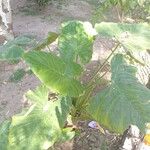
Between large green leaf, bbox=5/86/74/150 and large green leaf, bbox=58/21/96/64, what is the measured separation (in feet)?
1.54

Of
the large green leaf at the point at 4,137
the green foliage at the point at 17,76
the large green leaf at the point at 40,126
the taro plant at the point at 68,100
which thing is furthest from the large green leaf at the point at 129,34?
the green foliage at the point at 17,76

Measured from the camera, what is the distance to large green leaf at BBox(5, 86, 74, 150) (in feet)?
8.03

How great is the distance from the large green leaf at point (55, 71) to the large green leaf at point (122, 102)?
7.6 inches

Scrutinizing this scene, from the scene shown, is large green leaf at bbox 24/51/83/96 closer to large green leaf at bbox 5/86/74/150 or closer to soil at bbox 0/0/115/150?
large green leaf at bbox 5/86/74/150

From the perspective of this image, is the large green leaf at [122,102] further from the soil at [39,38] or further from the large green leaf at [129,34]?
the soil at [39,38]

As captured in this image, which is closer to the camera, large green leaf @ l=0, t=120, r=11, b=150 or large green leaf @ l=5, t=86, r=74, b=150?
large green leaf @ l=5, t=86, r=74, b=150

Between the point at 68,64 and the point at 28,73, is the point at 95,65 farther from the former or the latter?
the point at 68,64

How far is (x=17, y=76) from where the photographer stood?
16.2 feet

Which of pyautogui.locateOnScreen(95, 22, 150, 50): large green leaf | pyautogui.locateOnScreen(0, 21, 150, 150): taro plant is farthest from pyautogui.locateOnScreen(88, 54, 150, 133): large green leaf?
pyautogui.locateOnScreen(95, 22, 150, 50): large green leaf

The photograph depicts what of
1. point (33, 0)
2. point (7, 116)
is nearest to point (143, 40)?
point (7, 116)

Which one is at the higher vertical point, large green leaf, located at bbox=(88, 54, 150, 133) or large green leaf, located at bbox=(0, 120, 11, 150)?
large green leaf, located at bbox=(88, 54, 150, 133)

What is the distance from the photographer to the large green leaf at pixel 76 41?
306 cm

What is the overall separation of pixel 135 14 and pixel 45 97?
458cm

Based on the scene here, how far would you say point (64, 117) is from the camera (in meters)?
2.65
